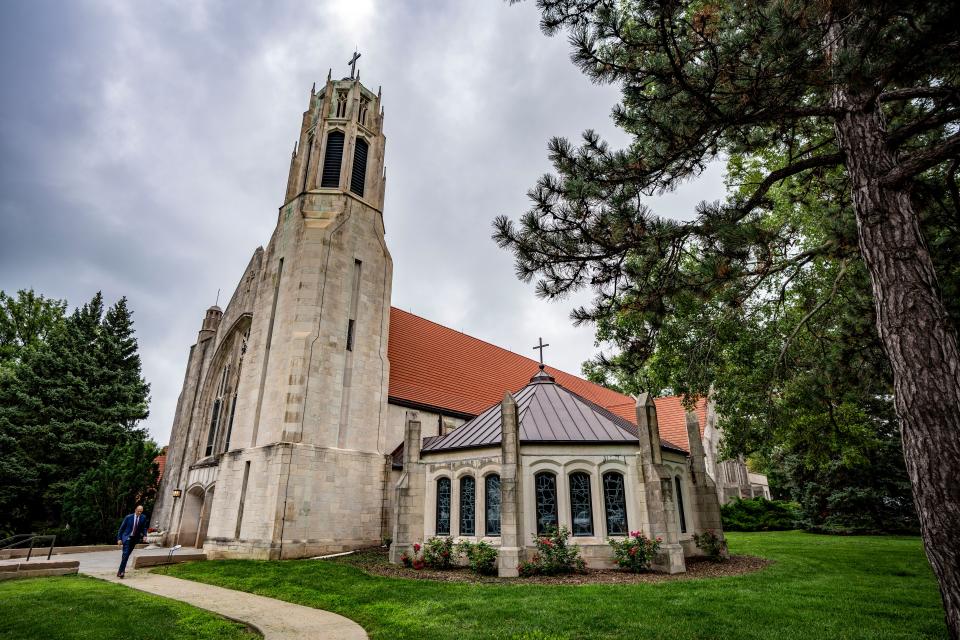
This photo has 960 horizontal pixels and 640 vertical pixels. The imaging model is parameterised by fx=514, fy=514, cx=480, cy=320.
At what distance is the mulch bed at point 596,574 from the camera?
1135 centimetres

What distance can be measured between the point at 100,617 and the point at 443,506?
8581mm

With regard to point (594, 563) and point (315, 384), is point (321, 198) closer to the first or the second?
point (315, 384)

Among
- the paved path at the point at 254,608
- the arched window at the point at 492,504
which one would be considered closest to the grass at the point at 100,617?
the paved path at the point at 254,608

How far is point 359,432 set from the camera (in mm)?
18031

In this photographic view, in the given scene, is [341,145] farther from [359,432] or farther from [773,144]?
[773,144]

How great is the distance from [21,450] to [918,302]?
104ft

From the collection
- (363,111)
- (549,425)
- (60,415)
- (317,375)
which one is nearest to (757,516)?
(549,425)

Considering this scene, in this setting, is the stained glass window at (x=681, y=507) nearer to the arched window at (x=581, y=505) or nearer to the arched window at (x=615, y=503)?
the arched window at (x=615, y=503)

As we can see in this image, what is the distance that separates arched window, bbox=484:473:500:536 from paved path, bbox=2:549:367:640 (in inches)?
227

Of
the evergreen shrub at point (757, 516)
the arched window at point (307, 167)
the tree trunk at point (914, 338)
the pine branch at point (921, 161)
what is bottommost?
the evergreen shrub at point (757, 516)

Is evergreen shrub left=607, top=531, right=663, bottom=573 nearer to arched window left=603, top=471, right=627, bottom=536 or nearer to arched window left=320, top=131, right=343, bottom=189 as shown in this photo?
arched window left=603, top=471, right=627, bottom=536

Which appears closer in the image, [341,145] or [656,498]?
[656,498]

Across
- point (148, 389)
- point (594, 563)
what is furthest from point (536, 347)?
point (148, 389)

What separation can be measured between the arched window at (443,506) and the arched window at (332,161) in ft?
42.7
